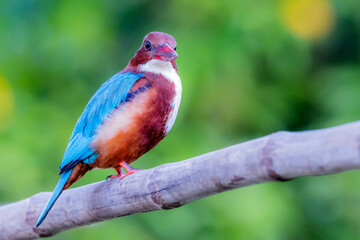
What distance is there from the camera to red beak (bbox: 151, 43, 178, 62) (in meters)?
2.20

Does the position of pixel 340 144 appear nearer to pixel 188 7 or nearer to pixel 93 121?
pixel 93 121

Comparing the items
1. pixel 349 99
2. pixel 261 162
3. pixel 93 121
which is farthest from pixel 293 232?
pixel 261 162

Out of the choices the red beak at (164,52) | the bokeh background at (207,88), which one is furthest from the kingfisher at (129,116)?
the bokeh background at (207,88)

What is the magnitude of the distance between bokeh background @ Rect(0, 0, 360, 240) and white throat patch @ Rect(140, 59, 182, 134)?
1.05 m

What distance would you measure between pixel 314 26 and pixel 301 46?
0.47ft

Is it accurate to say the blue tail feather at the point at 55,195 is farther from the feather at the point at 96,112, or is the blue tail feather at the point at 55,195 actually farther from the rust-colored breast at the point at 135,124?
the rust-colored breast at the point at 135,124

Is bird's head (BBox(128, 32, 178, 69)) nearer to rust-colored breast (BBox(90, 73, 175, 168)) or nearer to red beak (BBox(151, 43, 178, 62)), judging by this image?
red beak (BBox(151, 43, 178, 62))

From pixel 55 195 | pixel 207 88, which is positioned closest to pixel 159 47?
pixel 55 195

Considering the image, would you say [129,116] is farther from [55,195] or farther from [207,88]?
[207,88]

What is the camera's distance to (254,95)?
3.76m

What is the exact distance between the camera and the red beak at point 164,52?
7.21ft

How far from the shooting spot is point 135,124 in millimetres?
2246

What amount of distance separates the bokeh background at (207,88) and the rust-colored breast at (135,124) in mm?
1101

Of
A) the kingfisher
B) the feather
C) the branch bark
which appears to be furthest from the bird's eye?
the branch bark
